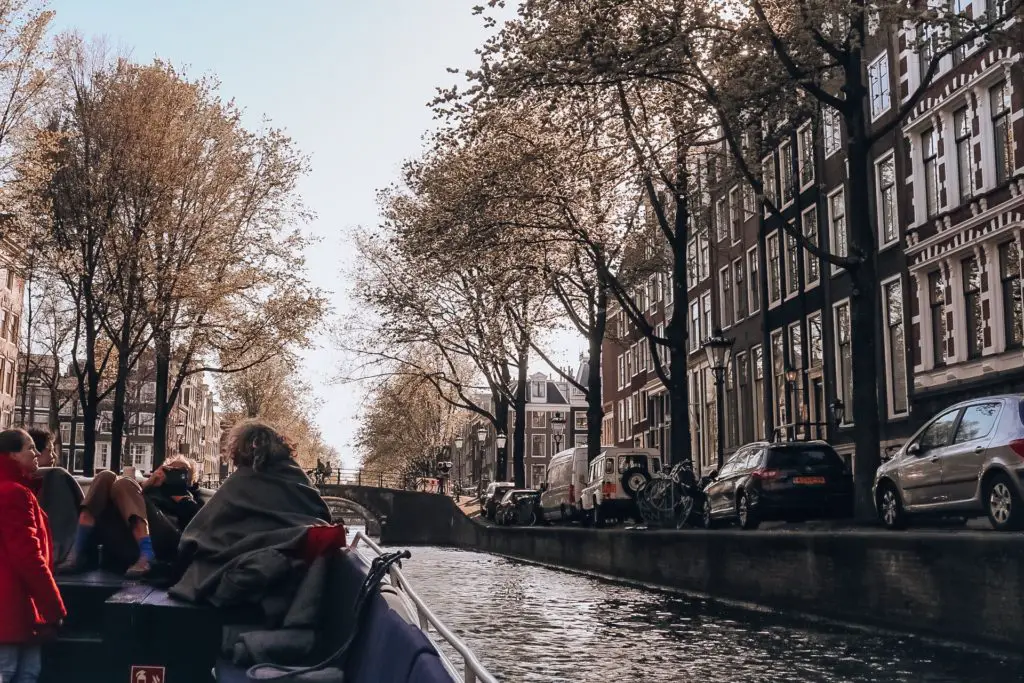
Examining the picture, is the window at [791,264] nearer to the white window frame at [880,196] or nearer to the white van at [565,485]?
the white window frame at [880,196]

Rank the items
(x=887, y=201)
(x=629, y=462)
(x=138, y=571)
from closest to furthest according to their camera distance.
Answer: (x=138, y=571) < (x=887, y=201) < (x=629, y=462)

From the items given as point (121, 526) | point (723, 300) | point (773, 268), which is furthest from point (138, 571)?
point (723, 300)

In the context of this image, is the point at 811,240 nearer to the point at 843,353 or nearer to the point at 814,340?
the point at 814,340

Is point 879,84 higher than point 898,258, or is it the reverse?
point 879,84

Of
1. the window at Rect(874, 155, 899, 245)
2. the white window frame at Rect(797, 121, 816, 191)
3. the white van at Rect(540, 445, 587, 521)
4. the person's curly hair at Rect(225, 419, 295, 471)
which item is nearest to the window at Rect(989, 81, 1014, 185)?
the window at Rect(874, 155, 899, 245)

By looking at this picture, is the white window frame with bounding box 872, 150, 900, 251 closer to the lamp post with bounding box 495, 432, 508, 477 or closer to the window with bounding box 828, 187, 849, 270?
the window with bounding box 828, 187, 849, 270

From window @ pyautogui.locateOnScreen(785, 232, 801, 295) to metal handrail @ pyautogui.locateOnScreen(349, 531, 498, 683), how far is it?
31391 millimetres

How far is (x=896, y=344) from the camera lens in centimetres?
3019

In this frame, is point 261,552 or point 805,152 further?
point 805,152

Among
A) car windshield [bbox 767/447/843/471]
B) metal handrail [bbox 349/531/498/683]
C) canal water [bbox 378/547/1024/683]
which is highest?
car windshield [bbox 767/447/843/471]

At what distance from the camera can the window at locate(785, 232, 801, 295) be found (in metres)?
36.8

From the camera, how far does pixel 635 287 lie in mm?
35000

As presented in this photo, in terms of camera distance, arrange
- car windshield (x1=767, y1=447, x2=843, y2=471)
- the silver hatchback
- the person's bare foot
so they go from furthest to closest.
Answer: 1. car windshield (x1=767, y1=447, x2=843, y2=471)
2. the silver hatchback
3. the person's bare foot

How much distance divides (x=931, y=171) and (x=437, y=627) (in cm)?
2685
